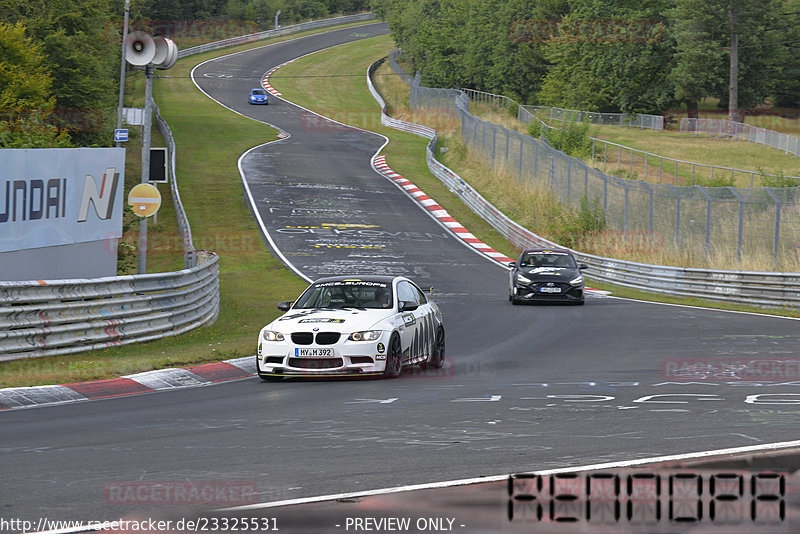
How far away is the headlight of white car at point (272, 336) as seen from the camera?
13758 millimetres

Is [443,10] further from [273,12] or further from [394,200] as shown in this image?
[394,200]

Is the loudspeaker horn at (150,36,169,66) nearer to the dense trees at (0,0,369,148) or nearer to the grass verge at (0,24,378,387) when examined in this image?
the grass verge at (0,24,378,387)

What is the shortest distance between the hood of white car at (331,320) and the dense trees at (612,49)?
72.3 m

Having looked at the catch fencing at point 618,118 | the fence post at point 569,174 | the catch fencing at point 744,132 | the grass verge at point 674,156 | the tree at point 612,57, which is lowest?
the fence post at point 569,174

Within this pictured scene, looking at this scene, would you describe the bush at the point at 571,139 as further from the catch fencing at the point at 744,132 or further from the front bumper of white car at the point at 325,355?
the front bumper of white car at the point at 325,355

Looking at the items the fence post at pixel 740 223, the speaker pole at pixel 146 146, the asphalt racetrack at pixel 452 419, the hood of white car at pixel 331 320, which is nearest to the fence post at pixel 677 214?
the fence post at pixel 740 223

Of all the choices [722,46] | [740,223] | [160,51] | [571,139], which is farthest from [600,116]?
[160,51]

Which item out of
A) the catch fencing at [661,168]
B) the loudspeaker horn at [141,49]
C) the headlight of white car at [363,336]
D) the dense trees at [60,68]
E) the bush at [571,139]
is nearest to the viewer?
the headlight of white car at [363,336]

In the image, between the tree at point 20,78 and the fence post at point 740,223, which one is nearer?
the fence post at point 740,223

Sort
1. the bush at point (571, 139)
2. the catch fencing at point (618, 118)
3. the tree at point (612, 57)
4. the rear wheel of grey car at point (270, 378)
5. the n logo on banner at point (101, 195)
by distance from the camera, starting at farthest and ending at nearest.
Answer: the tree at point (612, 57)
the catch fencing at point (618, 118)
the bush at point (571, 139)
the n logo on banner at point (101, 195)
the rear wheel of grey car at point (270, 378)

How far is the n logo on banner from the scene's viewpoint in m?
18.7

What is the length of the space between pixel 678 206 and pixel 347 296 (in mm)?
18544

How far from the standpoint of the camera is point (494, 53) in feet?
309

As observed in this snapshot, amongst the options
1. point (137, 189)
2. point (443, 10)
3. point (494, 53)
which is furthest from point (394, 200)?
point (443, 10)
